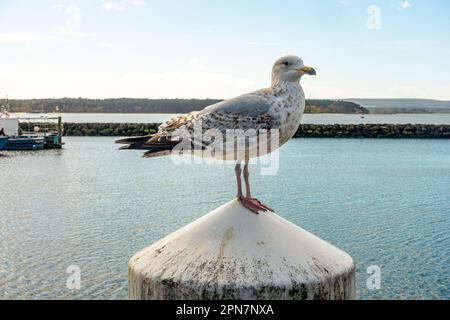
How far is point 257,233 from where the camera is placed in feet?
9.92

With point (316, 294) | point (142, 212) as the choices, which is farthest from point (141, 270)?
point (142, 212)

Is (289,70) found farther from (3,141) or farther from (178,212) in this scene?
(3,141)

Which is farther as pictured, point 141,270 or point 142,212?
point 142,212

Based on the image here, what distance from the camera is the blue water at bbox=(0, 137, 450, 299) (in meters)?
19.5

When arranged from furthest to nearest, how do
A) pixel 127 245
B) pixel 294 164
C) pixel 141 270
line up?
pixel 294 164
pixel 127 245
pixel 141 270

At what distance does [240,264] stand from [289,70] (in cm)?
140

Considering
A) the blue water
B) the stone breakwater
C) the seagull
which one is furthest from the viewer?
the stone breakwater

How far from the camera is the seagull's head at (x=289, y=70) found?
3.76 metres

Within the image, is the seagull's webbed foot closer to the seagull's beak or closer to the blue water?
the seagull's beak

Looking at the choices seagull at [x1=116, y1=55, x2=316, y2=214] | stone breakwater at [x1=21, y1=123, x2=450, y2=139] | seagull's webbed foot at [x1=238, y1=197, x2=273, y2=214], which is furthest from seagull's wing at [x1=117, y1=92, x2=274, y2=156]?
stone breakwater at [x1=21, y1=123, x2=450, y2=139]

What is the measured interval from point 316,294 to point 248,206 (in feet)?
1.96

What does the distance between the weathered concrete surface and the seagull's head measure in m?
0.97
